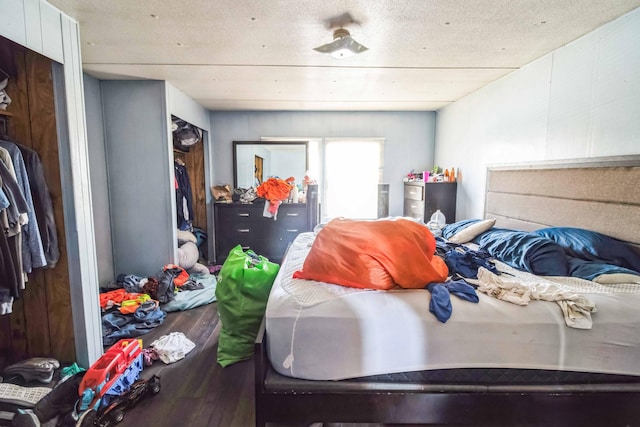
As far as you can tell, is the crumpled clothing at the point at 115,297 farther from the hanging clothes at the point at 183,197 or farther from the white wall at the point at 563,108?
the white wall at the point at 563,108

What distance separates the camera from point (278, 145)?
450 cm

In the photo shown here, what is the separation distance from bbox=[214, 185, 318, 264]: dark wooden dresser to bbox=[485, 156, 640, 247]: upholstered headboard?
2.34 metres

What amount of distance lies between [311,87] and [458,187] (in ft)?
7.05

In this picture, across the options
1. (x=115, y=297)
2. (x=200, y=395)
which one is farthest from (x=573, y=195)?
(x=115, y=297)

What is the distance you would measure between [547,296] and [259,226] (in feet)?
11.4

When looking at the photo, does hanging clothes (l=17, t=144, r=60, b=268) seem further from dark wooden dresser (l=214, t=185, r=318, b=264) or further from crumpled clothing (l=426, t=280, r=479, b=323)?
dark wooden dresser (l=214, t=185, r=318, b=264)

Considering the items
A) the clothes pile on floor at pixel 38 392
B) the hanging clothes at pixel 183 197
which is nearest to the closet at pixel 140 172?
the hanging clothes at pixel 183 197

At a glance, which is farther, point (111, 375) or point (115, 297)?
point (115, 297)

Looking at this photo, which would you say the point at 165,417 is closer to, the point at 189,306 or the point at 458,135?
the point at 189,306

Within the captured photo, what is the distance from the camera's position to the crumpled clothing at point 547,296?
4.11 ft

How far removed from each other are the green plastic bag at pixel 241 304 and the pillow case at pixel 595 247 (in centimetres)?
187

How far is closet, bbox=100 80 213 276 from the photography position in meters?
3.08

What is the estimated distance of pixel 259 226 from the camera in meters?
4.27

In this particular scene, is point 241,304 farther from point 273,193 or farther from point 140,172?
point 273,193
